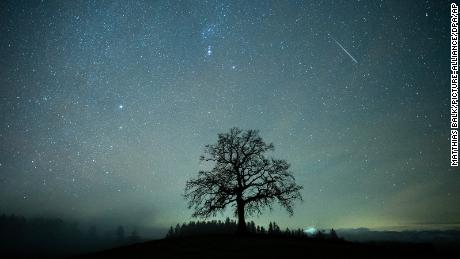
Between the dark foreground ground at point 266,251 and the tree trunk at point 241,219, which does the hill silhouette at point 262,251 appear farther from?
the tree trunk at point 241,219

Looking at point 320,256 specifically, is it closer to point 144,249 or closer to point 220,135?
point 144,249

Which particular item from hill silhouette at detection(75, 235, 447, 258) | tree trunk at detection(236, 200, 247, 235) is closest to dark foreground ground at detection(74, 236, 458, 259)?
hill silhouette at detection(75, 235, 447, 258)

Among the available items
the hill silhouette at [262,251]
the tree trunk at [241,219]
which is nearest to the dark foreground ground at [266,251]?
the hill silhouette at [262,251]

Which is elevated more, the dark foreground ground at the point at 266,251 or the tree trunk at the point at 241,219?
the tree trunk at the point at 241,219

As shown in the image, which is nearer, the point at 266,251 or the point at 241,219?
the point at 266,251

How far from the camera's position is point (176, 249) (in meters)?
21.0

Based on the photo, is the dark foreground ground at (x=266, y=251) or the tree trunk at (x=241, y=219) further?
the tree trunk at (x=241, y=219)

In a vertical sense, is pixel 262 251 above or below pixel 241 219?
below

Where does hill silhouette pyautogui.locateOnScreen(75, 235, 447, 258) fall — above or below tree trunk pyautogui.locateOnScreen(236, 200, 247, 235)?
below

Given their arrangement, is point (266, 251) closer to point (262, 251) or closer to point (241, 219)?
point (262, 251)

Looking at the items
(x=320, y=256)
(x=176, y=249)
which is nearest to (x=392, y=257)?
(x=320, y=256)

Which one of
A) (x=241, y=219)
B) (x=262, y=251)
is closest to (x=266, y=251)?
(x=262, y=251)

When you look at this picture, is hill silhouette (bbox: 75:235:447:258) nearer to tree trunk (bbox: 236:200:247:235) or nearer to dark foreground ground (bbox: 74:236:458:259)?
dark foreground ground (bbox: 74:236:458:259)

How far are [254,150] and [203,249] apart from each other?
14269mm
